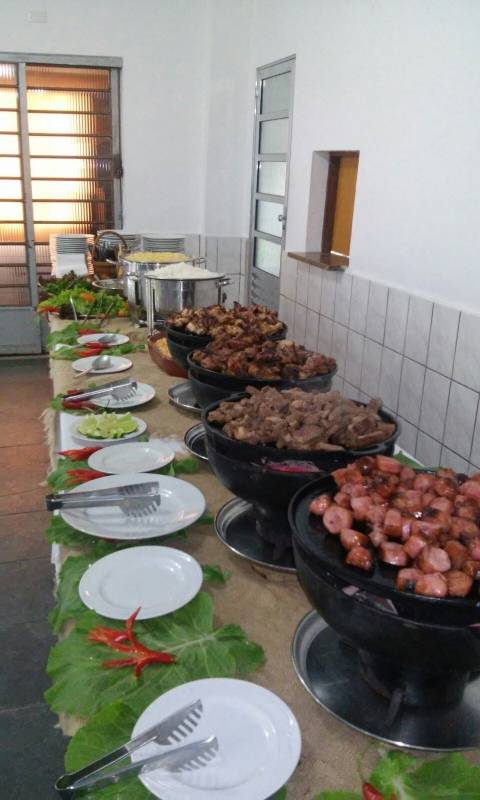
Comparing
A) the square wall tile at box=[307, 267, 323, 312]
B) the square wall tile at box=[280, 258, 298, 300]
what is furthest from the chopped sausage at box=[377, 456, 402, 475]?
the square wall tile at box=[280, 258, 298, 300]

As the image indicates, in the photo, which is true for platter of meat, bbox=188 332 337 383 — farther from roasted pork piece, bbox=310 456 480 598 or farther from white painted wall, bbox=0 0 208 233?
white painted wall, bbox=0 0 208 233

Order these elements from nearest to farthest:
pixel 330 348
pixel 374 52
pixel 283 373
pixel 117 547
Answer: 1. pixel 117 547
2. pixel 283 373
3. pixel 374 52
4. pixel 330 348

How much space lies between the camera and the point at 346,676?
852 mm

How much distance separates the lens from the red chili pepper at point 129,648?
854 mm

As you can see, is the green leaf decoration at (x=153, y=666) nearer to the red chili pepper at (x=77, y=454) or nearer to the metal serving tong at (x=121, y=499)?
the metal serving tong at (x=121, y=499)

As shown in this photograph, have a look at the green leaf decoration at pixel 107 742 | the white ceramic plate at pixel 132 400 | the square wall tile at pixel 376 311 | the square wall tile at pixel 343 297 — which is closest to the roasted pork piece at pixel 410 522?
the green leaf decoration at pixel 107 742

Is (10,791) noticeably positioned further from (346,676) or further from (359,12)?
(359,12)

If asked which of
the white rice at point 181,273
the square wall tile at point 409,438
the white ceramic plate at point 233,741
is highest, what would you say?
the white rice at point 181,273

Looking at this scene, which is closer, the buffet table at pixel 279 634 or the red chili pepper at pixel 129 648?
the buffet table at pixel 279 634

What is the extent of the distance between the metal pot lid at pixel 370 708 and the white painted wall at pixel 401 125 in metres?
1.57

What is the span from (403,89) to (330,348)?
1201 millimetres

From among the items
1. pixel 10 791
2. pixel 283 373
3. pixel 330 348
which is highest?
pixel 283 373

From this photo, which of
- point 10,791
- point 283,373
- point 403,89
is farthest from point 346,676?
point 403,89

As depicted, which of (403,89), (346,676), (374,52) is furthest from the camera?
(374,52)
